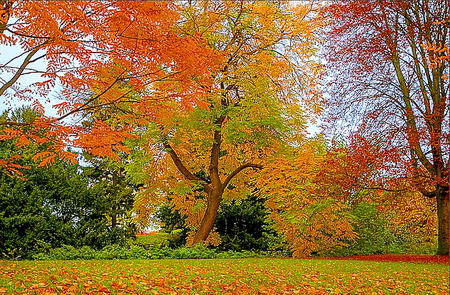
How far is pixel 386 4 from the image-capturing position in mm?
11758

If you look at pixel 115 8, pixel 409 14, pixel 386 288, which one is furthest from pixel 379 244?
pixel 115 8

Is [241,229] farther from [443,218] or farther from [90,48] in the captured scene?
[90,48]

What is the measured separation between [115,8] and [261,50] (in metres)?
8.46

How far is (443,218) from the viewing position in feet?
39.6

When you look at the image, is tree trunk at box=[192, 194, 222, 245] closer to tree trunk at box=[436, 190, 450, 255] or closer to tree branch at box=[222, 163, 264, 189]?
tree branch at box=[222, 163, 264, 189]

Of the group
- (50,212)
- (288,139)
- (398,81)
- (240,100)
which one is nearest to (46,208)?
(50,212)

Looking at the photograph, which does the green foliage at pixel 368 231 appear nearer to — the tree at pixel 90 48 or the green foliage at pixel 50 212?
the green foliage at pixel 50 212

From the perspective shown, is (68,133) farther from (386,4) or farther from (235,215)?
(235,215)

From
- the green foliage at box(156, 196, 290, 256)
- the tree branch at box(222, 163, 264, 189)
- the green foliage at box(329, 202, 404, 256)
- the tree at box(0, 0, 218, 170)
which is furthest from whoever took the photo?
the green foliage at box(156, 196, 290, 256)

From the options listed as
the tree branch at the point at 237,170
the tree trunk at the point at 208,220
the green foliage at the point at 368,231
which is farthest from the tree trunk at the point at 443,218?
A: the tree trunk at the point at 208,220

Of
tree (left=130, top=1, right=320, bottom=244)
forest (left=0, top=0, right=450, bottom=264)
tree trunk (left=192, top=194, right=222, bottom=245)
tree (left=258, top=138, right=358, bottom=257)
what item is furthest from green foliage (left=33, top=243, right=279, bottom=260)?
tree (left=258, top=138, right=358, bottom=257)

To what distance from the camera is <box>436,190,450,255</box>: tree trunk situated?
1195 centimetres

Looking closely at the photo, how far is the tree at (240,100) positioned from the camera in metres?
12.6

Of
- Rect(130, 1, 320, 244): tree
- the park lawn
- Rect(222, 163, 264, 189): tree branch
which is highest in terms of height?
Rect(130, 1, 320, 244): tree
